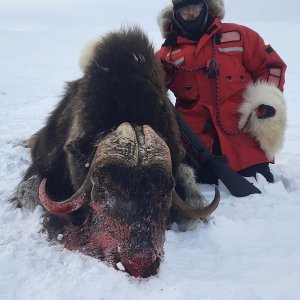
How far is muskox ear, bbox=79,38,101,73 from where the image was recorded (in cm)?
275

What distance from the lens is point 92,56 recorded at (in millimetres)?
2752

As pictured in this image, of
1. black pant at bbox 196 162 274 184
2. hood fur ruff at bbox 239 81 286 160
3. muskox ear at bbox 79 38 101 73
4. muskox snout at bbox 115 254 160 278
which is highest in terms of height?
muskox ear at bbox 79 38 101 73

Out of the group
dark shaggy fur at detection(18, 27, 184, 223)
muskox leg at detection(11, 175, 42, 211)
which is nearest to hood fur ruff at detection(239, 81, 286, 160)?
dark shaggy fur at detection(18, 27, 184, 223)

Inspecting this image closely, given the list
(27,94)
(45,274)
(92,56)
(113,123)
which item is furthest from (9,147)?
(27,94)

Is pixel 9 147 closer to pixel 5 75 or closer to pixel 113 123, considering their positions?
pixel 113 123

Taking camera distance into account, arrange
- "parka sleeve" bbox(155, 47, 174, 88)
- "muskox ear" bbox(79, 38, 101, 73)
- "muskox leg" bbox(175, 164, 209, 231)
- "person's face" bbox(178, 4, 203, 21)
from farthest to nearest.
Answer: "parka sleeve" bbox(155, 47, 174, 88)
"person's face" bbox(178, 4, 203, 21)
"muskox leg" bbox(175, 164, 209, 231)
"muskox ear" bbox(79, 38, 101, 73)

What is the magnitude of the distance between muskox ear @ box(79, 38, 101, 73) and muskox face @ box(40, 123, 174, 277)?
738 mm

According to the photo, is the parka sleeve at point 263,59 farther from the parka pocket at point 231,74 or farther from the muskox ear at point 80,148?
the muskox ear at point 80,148

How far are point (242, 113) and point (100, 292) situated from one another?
6.64 ft

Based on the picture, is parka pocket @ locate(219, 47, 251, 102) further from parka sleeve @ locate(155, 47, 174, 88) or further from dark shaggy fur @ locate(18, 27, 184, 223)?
dark shaggy fur @ locate(18, 27, 184, 223)

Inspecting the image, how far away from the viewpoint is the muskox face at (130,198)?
77.6 inches

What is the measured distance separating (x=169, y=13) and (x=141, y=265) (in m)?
2.34

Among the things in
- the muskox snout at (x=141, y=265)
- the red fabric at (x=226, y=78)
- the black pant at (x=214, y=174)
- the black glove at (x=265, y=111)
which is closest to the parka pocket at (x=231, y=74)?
the red fabric at (x=226, y=78)

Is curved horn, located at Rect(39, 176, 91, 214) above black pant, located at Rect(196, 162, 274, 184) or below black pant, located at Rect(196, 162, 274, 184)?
above
